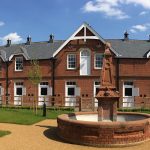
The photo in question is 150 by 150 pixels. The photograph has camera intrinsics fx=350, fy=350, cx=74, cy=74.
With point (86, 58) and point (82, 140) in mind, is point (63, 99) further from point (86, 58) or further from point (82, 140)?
point (82, 140)

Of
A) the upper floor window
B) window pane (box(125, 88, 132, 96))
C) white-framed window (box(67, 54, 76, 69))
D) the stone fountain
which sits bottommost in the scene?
the stone fountain

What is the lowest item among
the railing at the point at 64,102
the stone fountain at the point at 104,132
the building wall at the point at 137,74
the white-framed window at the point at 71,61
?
the stone fountain at the point at 104,132

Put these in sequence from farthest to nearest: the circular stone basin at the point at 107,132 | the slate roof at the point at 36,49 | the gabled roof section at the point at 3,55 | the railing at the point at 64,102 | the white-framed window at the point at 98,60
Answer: the gabled roof section at the point at 3,55, the slate roof at the point at 36,49, the white-framed window at the point at 98,60, the railing at the point at 64,102, the circular stone basin at the point at 107,132

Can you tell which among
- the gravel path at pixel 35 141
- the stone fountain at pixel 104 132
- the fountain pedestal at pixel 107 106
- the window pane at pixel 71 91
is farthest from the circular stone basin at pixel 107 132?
the window pane at pixel 71 91

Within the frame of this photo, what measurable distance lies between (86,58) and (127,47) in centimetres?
494

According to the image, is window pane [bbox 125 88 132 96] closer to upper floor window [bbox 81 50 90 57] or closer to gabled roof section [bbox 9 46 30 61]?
upper floor window [bbox 81 50 90 57]

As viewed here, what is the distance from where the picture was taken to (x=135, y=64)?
3472 centimetres

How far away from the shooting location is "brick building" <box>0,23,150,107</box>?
3462cm

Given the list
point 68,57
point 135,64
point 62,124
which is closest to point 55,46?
point 68,57

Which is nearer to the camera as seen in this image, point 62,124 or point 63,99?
point 62,124

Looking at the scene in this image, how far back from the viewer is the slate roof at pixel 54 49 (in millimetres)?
35906

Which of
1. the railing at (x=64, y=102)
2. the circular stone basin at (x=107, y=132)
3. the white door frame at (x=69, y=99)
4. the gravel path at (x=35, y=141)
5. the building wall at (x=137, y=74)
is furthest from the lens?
the white door frame at (x=69, y=99)

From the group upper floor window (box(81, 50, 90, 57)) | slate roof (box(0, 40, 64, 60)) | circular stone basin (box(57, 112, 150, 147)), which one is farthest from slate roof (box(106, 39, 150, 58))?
circular stone basin (box(57, 112, 150, 147))

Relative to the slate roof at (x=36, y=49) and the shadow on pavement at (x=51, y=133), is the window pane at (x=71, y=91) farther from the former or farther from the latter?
the shadow on pavement at (x=51, y=133)
